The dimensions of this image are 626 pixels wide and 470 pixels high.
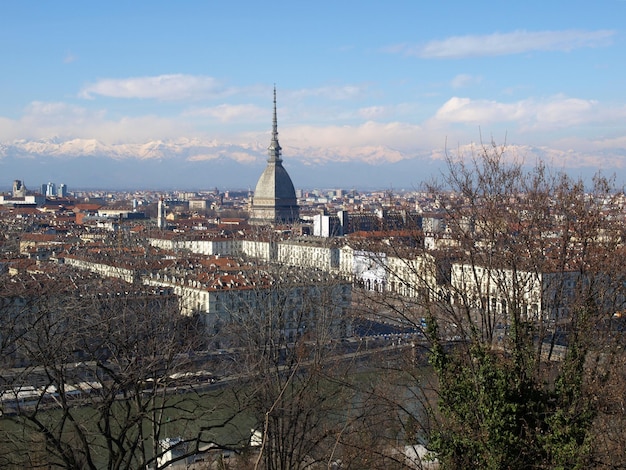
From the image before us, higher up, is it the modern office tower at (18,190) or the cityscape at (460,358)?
the modern office tower at (18,190)

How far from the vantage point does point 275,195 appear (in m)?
47.7

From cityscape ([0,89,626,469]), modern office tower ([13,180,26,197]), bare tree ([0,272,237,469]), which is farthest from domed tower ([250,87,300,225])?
cityscape ([0,89,626,469])

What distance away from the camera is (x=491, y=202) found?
496 cm

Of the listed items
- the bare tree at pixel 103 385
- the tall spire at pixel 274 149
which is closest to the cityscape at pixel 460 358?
the bare tree at pixel 103 385

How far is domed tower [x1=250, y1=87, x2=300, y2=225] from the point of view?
47.5 m

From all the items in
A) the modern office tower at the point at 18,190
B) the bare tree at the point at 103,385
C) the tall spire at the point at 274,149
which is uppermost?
the tall spire at the point at 274,149

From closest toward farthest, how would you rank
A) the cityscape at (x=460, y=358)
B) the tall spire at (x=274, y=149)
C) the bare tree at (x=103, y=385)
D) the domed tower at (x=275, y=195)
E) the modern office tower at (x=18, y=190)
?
1. the bare tree at (x=103, y=385)
2. the cityscape at (x=460, y=358)
3. the domed tower at (x=275, y=195)
4. the tall spire at (x=274, y=149)
5. the modern office tower at (x=18, y=190)

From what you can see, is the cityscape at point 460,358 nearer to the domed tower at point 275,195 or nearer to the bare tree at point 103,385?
the bare tree at point 103,385

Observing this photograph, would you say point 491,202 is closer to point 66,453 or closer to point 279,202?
point 66,453

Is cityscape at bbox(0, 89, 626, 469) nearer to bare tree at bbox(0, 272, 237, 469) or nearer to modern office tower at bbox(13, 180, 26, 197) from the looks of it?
bare tree at bbox(0, 272, 237, 469)

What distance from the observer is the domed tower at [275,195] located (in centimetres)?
4753

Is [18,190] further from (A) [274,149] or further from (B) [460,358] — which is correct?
(B) [460,358]

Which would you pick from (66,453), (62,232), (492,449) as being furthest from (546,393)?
(62,232)

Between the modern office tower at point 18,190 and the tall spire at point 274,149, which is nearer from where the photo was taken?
the tall spire at point 274,149
